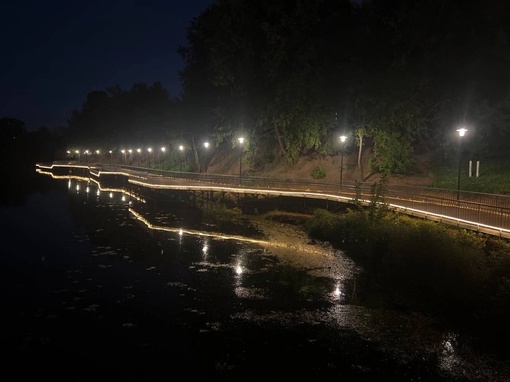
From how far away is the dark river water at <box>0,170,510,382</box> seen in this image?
11.7 m

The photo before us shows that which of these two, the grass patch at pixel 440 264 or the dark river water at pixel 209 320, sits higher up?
the grass patch at pixel 440 264

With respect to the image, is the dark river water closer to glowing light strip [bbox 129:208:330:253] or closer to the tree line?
glowing light strip [bbox 129:208:330:253]

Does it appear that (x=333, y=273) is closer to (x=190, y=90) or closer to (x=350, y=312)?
(x=350, y=312)

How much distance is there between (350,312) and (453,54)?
3297 cm

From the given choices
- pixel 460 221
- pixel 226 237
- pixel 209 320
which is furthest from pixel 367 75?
pixel 209 320

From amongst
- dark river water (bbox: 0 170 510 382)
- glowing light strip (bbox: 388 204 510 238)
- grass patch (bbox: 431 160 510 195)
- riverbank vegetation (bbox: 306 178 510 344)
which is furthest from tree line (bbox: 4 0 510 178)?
dark river water (bbox: 0 170 510 382)

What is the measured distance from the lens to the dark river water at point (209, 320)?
11.7 m

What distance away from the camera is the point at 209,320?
14586 mm

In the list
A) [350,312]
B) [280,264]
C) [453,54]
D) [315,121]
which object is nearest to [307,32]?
[315,121]

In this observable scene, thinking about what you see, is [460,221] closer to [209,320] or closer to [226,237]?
[209,320]

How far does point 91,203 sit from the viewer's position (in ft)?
147

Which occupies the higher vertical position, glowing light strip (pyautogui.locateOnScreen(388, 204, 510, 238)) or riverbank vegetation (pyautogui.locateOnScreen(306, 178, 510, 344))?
glowing light strip (pyautogui.locateOnScreen(388, 204, 510, 238))

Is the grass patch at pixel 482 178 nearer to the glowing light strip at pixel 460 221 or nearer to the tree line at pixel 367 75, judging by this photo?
the tree line at pixel 367 75

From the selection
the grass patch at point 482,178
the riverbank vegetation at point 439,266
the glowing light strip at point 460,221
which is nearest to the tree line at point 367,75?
the grass patch at point 482,178
